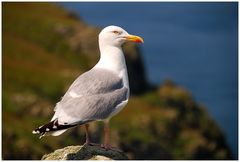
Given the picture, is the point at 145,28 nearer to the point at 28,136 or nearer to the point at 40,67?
the point at 40,67

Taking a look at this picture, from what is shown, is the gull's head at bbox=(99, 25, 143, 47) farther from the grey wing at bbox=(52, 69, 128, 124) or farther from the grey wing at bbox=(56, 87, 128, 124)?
the grey wing at bbox=(56, 87, 128, 124)

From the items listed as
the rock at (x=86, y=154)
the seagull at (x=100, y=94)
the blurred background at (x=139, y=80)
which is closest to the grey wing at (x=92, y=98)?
the seagull at (x=100, y=94)

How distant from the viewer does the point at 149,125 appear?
110 ft

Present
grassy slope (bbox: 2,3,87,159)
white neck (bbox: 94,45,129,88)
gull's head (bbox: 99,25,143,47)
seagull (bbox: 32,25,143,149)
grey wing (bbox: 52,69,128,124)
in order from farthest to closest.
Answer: grassy slope (bbox: 2,3,87,159)
gull's head (bbox: 99,25,143,47)
white neck (bbox: 94,45,129,88)
grey wing (bbox: 52,69,128,124)
seagull (bbox: 32,25,143,149)

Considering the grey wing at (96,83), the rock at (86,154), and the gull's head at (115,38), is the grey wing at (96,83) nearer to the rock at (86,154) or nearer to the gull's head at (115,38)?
the gull's head at (115,38)

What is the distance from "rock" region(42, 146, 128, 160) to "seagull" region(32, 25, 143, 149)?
0.41 ft

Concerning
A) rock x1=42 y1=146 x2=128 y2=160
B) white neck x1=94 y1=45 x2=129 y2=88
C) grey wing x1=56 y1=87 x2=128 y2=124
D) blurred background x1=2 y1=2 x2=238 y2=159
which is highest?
white neck x1=94 y1=45 x2=129 y2=88

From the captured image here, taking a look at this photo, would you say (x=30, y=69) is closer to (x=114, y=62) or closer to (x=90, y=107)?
(x=114, y=62)

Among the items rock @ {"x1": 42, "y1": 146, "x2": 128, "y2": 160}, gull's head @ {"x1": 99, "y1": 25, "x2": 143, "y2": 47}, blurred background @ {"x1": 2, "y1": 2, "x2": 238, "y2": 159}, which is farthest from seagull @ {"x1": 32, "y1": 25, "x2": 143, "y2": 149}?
blurred background @ {"x1": 2, "y1": 2, "x2": 238, "y2": 159}

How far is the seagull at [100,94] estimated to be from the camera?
10305mm

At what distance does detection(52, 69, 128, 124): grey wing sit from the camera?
411 inches

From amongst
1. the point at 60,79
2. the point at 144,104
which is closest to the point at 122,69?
the point at 60,79

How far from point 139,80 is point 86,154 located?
32558 millimetres

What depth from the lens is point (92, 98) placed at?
10742mm
